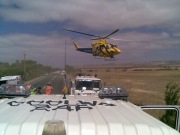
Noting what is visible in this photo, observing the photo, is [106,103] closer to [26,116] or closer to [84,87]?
[26,116]

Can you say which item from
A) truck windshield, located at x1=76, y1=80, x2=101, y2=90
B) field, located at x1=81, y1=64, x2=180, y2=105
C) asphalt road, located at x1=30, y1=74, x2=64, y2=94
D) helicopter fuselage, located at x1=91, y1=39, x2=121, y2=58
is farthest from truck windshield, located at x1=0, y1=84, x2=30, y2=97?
helicopter fuselage, located at x1=91, y1=39, x2=121, y2=58

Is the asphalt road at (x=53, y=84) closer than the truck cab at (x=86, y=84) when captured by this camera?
No

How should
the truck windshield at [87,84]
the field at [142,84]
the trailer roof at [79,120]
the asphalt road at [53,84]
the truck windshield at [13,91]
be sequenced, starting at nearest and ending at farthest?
the trailer roof at [79,120]
the truck windshield at [13,91]
the truck windshield at [87,84]
the field at [142,84]
the asphalt road at [53,84]

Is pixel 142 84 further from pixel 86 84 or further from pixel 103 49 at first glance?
pixel 86 84

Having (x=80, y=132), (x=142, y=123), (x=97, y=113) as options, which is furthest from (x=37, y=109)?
(x=142, y=123)

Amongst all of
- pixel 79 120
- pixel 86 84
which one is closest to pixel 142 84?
pixel 86 84

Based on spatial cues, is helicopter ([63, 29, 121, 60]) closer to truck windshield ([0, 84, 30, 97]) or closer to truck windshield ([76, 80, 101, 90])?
truck windshield ([76, 80, 101, 90])

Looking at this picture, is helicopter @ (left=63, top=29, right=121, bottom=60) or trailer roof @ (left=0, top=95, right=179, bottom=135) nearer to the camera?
trailer roof @ (left=0, top=95, right=179, bottom=135)

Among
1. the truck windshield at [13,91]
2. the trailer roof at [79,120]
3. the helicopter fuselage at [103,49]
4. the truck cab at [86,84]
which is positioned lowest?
the truck cab at [86,84]

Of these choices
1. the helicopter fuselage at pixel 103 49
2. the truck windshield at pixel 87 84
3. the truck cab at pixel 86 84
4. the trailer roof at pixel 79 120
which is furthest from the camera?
the helicopter fuselage at pixel 103 49

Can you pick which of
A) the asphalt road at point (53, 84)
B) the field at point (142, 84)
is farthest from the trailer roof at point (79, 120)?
Result: the asphalt road at point (53, 84)

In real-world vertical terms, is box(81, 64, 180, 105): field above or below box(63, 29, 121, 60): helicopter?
below

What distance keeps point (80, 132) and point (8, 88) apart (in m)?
3.26

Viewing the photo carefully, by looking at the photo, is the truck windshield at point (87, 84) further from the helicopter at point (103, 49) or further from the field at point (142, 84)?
the helicopter at point (103, 49)
